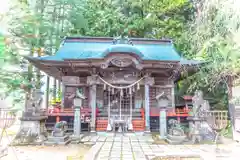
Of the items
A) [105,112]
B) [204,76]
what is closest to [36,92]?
[105,112]

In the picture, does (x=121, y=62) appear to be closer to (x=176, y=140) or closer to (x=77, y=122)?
(x=77, y=122)

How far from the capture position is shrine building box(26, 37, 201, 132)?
9000 millimetres

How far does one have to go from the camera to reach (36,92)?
7.72 metres

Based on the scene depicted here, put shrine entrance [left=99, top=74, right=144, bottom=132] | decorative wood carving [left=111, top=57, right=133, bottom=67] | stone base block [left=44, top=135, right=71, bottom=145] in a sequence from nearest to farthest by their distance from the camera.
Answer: stone base block [left=44, top=135, right=71, bottom=145]
decorative wood carving [left=111, top=57, right=133, bottom=67]
shrine entrance [left=99, top=74, right=144, bottom=132]

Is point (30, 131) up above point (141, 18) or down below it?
below

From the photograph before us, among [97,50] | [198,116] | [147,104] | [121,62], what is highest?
[97,50]

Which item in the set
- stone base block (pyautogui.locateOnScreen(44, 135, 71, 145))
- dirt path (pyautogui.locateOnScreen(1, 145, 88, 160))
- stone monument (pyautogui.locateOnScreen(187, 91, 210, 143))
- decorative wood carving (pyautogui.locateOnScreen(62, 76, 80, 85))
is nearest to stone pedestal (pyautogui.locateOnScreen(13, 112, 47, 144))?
A: stone base block (pyautogui.locateOnScreen(44, 135, 71, 145))

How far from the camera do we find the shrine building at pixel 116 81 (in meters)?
9.00

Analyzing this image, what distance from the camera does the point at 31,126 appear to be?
23.7 ft

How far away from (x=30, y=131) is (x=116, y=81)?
4.29 meters

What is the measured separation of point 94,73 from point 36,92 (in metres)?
2.71

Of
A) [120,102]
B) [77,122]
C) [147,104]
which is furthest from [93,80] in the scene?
[147,104]

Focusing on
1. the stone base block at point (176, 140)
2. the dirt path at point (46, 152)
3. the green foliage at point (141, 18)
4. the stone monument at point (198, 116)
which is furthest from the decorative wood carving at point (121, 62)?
the green foliage at point (141, 18)

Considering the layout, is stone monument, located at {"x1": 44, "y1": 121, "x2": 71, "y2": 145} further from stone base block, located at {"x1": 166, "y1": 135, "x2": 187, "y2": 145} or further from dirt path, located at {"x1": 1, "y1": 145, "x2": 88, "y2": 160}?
stone base block, located at {"x1": 166, "y1": 135, "x2": 187, "y2": 145}
